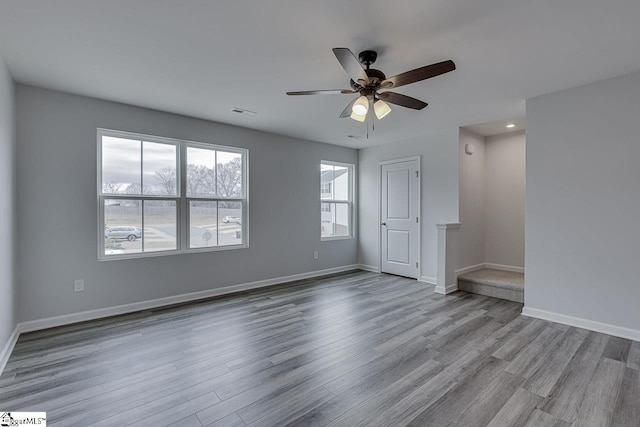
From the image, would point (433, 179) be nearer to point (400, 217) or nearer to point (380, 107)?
point (400, 217)

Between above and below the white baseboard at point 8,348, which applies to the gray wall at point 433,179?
above

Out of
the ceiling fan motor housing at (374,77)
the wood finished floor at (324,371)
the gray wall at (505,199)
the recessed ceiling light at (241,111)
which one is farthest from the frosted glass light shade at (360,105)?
the gray wall at (505,199)

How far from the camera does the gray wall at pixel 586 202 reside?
2.91m

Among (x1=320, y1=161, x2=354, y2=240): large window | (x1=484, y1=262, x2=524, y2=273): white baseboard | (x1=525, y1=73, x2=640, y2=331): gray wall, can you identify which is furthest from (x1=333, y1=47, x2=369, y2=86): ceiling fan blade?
(x1=484, y1=262, x2=524, y2=273): white baseboard

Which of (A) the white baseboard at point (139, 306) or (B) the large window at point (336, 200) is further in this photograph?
(B) the large window at point (336, 200)

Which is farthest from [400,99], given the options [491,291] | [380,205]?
[380,205]

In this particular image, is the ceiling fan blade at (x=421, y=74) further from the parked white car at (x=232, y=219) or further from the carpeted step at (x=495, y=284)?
the carpeted step at (x=495, y=284)

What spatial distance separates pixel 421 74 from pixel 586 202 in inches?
95.5

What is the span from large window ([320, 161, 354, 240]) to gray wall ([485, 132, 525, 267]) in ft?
8.49

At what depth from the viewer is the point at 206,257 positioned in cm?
434

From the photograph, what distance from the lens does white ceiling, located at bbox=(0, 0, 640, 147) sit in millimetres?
1951

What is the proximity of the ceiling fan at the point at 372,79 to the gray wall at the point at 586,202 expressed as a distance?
1.86m

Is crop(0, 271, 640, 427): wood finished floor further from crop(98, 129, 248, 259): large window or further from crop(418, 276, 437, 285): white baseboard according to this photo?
crop(418, 276, 437, 285): white baseboard

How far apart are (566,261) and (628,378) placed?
51.8 inches
